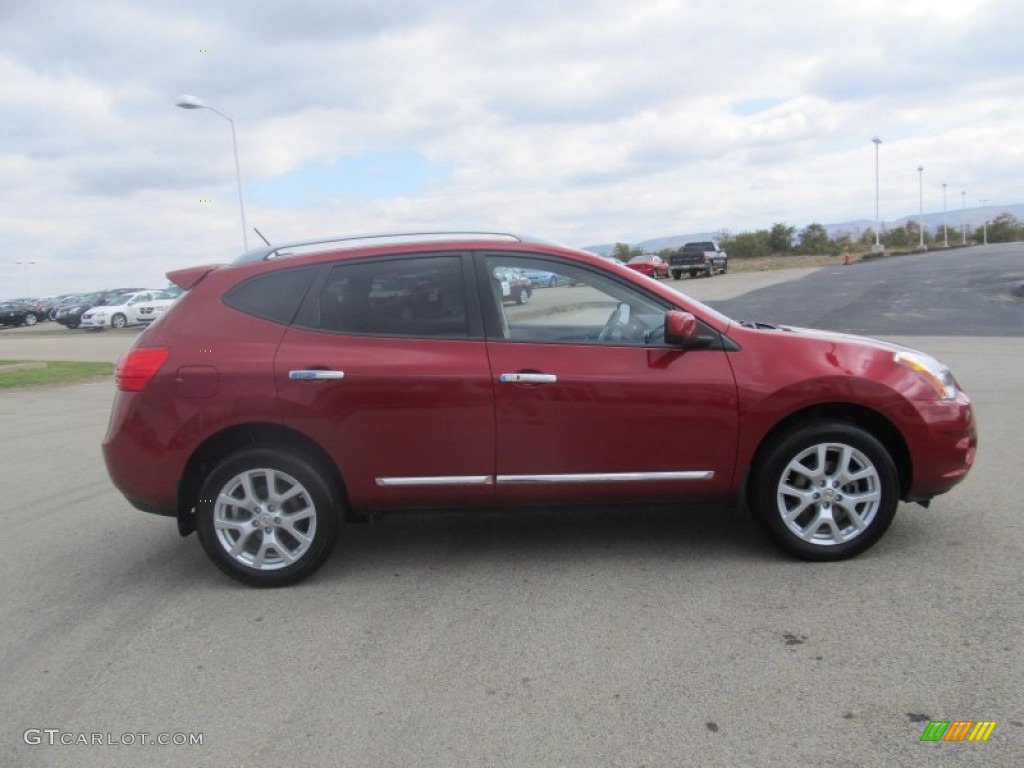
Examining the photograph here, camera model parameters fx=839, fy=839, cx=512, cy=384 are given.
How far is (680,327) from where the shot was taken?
14.1 feet

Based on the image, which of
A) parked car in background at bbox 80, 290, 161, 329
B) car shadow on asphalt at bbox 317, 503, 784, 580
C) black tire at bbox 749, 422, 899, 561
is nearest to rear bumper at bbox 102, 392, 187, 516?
car shadow on asphalt at bbox 317, 503, 784, 580

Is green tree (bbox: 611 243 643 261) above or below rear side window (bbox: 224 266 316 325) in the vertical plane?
above

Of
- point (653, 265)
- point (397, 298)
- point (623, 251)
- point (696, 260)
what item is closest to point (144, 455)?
point (397, 298)

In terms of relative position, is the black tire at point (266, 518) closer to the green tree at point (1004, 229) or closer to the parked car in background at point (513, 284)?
the parked car in background at point (513, 284)

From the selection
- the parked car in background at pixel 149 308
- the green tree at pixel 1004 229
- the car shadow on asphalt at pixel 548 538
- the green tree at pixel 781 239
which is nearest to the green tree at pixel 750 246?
the green tree at pixel 781 239

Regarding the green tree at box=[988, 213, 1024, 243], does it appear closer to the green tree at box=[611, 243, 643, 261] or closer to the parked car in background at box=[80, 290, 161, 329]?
the green tree at box=[611, 243, 643, 261]

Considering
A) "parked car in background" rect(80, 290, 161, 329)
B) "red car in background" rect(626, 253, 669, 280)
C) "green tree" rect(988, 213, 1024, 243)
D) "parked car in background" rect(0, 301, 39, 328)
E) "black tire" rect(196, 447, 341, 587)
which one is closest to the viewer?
"black tire" rect(196, 447, 341, 587)

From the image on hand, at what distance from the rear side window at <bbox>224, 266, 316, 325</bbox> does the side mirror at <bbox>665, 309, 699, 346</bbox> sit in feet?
6.36

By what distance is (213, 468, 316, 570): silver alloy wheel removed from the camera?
445 cm

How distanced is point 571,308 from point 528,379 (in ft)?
1.77

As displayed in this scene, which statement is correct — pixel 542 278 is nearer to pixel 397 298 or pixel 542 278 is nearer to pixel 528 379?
pixel 528 379

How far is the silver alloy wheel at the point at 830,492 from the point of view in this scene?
443 cm

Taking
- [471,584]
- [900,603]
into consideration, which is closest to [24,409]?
[471,584]

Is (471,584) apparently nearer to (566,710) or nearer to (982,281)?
(566,710)
